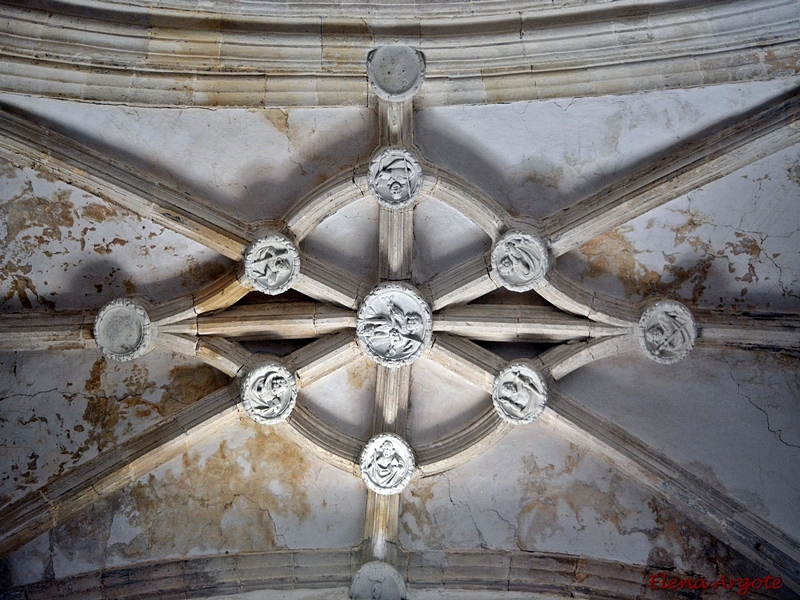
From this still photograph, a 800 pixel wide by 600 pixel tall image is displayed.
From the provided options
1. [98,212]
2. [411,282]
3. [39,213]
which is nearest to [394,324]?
[411,282]

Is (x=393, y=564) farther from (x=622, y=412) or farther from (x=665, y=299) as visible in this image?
(x=665, y=299)

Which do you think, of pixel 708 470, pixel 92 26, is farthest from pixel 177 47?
pixel 708 470

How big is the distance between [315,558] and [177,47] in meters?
3.81

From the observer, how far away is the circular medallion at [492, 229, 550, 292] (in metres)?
6.67

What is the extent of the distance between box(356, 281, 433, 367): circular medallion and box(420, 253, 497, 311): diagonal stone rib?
0.16 m

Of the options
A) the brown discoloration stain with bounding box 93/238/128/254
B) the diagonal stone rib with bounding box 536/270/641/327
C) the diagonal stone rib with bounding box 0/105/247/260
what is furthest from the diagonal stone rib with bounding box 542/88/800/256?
the brown discoloration stain with bounding box 93/238/128/254

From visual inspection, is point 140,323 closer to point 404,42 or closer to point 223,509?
point 223,509

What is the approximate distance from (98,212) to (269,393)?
5.73 feet

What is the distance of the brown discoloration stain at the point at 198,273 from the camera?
7031mm

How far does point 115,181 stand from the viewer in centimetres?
659

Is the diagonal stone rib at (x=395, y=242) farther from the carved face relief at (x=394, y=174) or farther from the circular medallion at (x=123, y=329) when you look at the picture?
the circular medallion at (x=123, y=329)

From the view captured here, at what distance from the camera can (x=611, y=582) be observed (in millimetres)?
7125

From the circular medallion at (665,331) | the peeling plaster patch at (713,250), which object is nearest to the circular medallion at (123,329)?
the peeling plaster patch at (713,250)

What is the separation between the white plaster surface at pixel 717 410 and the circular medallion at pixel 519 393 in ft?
1.29
